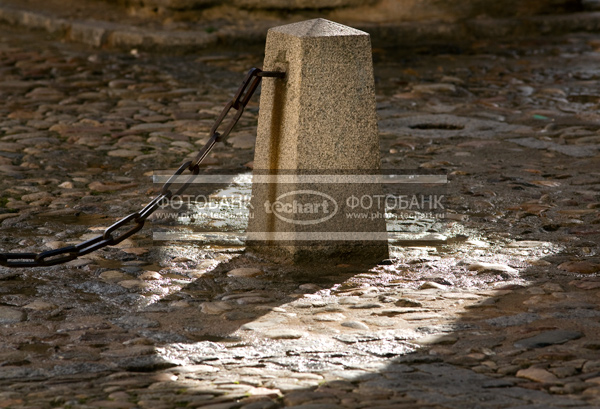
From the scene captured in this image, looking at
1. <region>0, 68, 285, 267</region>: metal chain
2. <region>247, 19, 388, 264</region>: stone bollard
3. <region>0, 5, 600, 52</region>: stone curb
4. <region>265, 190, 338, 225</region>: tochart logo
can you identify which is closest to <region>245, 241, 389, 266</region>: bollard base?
<region>247, 19, 388, 264</region>: stone bollard

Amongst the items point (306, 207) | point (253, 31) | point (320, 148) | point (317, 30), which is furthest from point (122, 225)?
point (253, 31)

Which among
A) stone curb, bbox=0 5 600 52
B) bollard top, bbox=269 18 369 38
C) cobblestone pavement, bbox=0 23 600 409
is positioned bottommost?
cobblestone pavement, bbox=0 23 600 409

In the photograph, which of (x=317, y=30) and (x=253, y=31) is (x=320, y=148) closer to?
(x=317, y=30)

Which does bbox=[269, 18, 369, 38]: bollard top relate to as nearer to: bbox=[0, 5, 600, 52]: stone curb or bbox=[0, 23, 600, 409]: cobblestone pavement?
bbox=[0, 23, 600, 409]: cobblestone pavement

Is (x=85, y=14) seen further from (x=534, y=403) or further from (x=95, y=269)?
(x=534, y=403)

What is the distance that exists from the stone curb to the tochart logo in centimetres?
499

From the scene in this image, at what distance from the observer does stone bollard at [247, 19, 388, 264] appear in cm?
348

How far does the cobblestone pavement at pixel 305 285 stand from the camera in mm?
2490

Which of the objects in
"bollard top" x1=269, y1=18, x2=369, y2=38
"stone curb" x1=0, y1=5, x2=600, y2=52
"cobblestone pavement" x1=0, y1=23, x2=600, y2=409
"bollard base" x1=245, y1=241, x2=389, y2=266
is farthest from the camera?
"stone curb" x1=0, y1=5, x2=600, y2=52

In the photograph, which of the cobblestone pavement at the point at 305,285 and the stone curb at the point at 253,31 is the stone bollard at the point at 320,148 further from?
the stone curb at the point at 253,31

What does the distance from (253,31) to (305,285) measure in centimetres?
536

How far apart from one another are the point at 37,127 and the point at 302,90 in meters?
3.05

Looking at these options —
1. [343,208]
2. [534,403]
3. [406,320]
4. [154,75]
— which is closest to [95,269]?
[343,208]

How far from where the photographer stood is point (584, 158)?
16.9 feet
